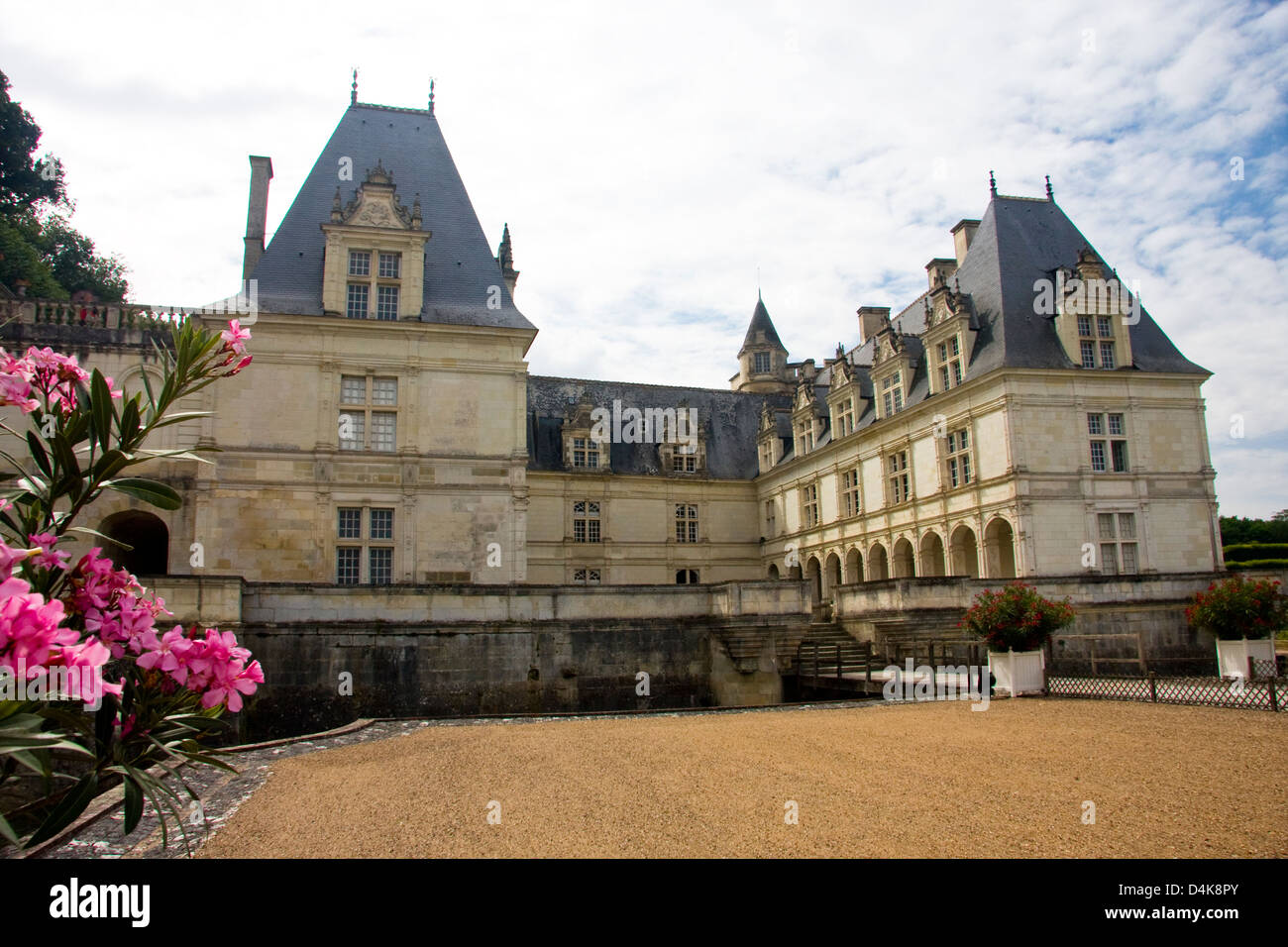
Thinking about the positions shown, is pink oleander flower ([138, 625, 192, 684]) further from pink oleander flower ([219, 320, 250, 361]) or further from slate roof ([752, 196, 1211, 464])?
slate roof ([752, 196, 1211, 464])

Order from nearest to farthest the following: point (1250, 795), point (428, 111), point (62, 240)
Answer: point (1250, 795), point (428, 111), point (62, 240)

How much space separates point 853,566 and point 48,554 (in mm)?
31704

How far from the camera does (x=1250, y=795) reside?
24.3 ft

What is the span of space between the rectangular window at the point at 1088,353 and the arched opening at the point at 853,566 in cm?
1052

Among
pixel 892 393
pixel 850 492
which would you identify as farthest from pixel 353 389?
pixel 850 492

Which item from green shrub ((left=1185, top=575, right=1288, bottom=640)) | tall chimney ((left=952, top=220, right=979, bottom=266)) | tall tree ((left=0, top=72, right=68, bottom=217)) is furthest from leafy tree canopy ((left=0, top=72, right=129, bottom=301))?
green shrub ((left=1185, top=575, right=1288, bottom=640))

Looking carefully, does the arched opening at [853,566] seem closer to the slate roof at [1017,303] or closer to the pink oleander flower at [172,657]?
the slate roof at [1017,303]

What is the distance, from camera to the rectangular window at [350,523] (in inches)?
872

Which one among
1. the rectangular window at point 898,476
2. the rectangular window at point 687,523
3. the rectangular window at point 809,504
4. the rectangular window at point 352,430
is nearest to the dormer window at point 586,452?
the rectangular window at point 687,523

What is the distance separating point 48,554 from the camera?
2.55 m

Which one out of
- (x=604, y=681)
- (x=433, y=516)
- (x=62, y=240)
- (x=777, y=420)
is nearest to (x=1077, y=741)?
(x=604, y=681)

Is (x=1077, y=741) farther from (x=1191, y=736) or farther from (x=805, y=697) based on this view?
(x=805, y=697)

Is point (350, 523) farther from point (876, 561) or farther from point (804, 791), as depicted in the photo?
point (876, 561)
